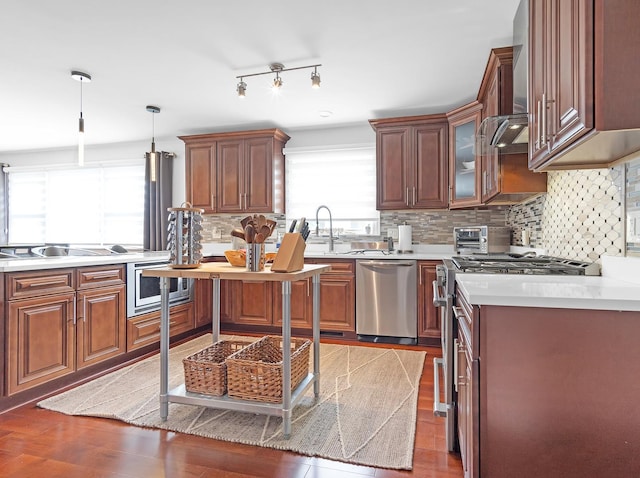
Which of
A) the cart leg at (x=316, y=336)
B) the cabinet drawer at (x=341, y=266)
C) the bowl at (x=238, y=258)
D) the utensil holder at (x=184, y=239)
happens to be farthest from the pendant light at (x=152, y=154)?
the cart leg at (x=316, y=336)

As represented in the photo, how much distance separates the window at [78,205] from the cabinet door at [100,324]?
260 cm

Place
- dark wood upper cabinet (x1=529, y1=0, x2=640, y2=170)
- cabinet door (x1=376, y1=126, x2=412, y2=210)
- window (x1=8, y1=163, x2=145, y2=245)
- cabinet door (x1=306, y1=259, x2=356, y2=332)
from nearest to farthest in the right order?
1. dark wood upper cabinet (x1=529, y1=0, x2=640, y2=170)
2. cabinet door (x1=306, y1=259, x2=356, y2=332)
3. cabinet door (x1=376, y1=126, x2=412, y2=210)
4. window (x1=8, y1=163, x2=145, y2=245)

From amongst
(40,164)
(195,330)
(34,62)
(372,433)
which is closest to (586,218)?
(372,433)

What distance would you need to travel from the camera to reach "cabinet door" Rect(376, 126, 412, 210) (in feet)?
12.9

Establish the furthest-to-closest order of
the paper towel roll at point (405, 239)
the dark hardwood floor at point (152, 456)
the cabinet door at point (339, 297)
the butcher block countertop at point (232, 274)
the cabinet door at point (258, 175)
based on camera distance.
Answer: the cabinet door at point (258, 175)
the paper towel roll at point (405, 239)
the cabinet door at point (339, 297)
the butcher block countertop at point (232, 274)
the dark hardwood floor at point (152, 456)

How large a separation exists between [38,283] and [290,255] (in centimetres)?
171

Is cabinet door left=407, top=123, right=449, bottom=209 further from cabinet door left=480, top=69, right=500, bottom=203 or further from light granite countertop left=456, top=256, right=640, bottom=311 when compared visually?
light granite countertop left=456, top=256, right=640, bottom=311

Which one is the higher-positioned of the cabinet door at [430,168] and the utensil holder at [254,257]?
the cabinet door at [430,168]

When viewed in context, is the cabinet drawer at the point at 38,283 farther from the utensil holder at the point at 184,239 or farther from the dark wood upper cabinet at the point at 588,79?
the dark wood upper cabinet at the point at 588,79

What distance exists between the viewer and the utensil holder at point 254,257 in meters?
1.95

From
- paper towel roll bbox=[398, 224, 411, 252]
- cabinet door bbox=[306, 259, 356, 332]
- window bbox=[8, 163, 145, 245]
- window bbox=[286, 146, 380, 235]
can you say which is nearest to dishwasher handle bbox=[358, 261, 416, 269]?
cabinet door bbox=[306, 259, 356, 332]

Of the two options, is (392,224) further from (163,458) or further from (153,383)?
(163,458)

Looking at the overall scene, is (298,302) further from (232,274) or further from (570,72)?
(570,72)

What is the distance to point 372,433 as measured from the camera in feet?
6.35
